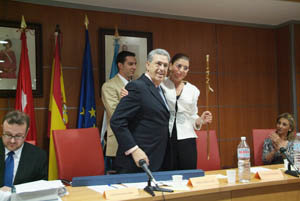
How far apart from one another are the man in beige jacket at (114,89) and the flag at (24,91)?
28.9 inches

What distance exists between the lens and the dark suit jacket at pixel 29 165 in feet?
6.39

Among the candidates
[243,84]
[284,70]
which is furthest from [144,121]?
[284,70]

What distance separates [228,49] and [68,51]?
7.48ft

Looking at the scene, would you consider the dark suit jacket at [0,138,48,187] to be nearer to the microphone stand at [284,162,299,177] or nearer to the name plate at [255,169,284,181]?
the name plate at [255,169,284,181]

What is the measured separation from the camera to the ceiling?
153 inches

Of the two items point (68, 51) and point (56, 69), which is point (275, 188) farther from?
point (68, 51)

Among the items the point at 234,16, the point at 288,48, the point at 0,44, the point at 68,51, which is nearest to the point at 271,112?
the point at 288,48

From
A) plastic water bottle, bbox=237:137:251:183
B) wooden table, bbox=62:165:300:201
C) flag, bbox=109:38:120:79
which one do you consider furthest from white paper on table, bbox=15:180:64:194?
flag, bbox=109:38:120:79

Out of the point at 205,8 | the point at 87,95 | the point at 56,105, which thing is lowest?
the point at 56,105

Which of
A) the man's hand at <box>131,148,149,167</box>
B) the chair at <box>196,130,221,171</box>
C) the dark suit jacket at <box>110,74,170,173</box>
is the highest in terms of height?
the dark suit jacket at <box>110,74,170,173</box>

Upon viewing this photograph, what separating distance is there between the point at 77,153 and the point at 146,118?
0.97 metres

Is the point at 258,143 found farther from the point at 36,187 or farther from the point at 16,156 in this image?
the point at 36,187

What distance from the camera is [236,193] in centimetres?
181

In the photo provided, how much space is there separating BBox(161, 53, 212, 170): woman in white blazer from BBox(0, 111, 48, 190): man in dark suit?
100 cm
